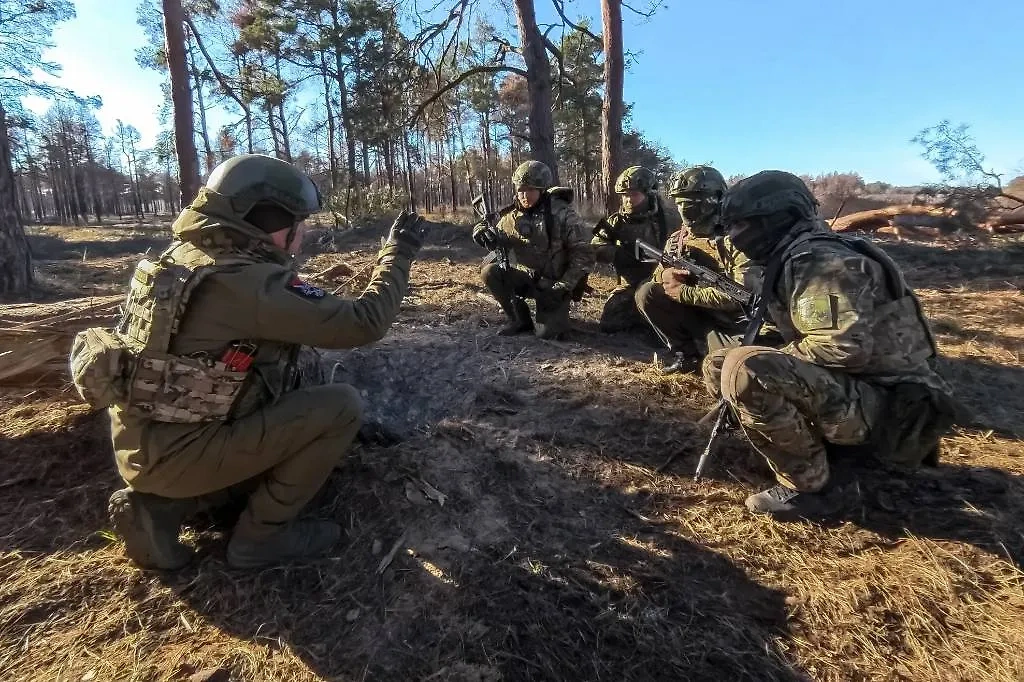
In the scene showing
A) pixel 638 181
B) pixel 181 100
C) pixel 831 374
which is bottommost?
pixel 831 374

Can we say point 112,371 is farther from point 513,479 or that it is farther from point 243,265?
point 513,479

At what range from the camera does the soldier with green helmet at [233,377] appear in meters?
2.20

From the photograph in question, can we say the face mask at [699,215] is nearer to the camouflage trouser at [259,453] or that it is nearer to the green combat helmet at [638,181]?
the green combat helmet at [638,181]

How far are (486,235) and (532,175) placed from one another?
77 centimetres

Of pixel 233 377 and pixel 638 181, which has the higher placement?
pixel 638 181

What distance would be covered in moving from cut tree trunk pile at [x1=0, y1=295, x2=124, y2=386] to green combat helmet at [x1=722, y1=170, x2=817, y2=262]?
414 cm

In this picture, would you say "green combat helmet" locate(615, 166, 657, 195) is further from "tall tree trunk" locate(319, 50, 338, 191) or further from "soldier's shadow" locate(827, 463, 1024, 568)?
"tall tree trunk" locate(319, 50, 338, 191)

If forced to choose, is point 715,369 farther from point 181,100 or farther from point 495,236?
point 181,100

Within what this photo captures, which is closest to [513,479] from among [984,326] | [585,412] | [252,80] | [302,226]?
[585,412]

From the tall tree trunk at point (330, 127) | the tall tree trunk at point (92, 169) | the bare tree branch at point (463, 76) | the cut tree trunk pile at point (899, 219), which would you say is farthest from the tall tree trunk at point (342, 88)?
the tall tree trunk at point (92, 169)

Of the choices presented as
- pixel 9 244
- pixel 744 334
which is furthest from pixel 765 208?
pixel 9 244

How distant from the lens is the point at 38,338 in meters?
3.81

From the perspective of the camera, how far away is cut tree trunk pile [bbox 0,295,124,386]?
3.74 metres

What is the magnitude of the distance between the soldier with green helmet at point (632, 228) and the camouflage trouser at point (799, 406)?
3.44 m
